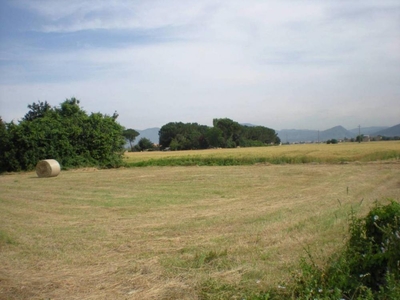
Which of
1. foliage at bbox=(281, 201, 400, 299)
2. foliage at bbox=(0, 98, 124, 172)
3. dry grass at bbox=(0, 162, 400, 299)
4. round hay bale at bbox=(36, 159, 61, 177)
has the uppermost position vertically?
foliage at bbox=(0, 98, 124, 172)

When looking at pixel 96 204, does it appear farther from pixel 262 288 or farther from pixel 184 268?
pixel 262 288

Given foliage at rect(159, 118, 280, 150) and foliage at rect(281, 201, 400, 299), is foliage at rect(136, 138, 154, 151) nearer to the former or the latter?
foliage at rect(159, 118, 280, 150)

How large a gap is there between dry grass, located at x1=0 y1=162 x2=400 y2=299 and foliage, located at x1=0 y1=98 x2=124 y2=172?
17.4 meters

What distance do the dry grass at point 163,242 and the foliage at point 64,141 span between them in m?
17.4

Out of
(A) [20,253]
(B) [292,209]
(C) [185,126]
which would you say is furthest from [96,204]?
(C) [185,126]

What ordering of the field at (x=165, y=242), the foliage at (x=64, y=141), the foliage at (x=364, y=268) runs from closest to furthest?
the foliage at (x=364, y=268) < the field at (x=165, y=242) < the foliage at (x=64, y=141)

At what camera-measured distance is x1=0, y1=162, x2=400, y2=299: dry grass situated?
15.0ft

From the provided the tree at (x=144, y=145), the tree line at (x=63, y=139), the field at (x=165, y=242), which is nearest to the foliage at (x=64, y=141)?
the tree line at (x=63, y=139)

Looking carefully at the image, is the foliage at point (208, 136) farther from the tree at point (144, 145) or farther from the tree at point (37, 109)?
the tree at point (37, 109)

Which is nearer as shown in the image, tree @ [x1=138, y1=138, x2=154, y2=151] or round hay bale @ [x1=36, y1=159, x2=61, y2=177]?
round hay bale @ [x1=36, y1=159, x2=61, y2=177]

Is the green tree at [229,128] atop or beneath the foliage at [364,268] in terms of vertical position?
atop

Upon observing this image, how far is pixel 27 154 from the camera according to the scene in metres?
28.2

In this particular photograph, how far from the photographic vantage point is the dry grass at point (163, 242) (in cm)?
459

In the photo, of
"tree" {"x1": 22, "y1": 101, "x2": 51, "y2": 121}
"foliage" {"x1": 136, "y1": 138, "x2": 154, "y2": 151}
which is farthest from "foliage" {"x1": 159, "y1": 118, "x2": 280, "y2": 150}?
"tree" {"x1": 22, "y1": 101, "x2": 51, "y2": 121}
